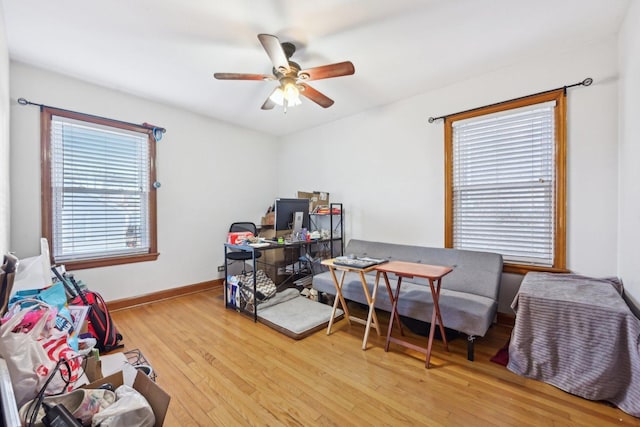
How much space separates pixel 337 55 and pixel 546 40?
1.71 meters

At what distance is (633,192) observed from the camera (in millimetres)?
1828

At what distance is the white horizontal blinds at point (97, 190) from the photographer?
281cm

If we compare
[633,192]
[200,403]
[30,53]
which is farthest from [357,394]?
[30,53]

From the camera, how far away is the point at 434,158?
3.07m

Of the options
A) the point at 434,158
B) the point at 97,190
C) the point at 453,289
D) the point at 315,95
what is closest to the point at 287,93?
the point at 315,95

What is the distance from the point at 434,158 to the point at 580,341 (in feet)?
6.66

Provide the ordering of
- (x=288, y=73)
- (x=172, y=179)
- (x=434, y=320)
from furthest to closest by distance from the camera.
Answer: (x=172, y=179)
(x=288, y=73)
(x=434, y=320)

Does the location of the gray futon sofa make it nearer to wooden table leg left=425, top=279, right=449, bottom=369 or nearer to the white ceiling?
wooden table leg left=425, top=279, right=449, bottom=369

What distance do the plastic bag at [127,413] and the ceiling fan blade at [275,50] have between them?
6.90ft

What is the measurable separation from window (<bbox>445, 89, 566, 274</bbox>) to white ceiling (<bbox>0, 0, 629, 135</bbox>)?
511 mm

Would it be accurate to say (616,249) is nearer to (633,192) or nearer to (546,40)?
(633,192)

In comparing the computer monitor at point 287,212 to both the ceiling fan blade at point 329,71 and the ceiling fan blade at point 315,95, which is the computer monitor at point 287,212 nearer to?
the ceiling fan blade at point 315,95

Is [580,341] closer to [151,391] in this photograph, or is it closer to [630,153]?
[630,153]

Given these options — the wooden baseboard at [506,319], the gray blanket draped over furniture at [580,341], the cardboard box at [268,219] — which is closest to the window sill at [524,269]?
the gray blanket draped over furniture at [580,341]
